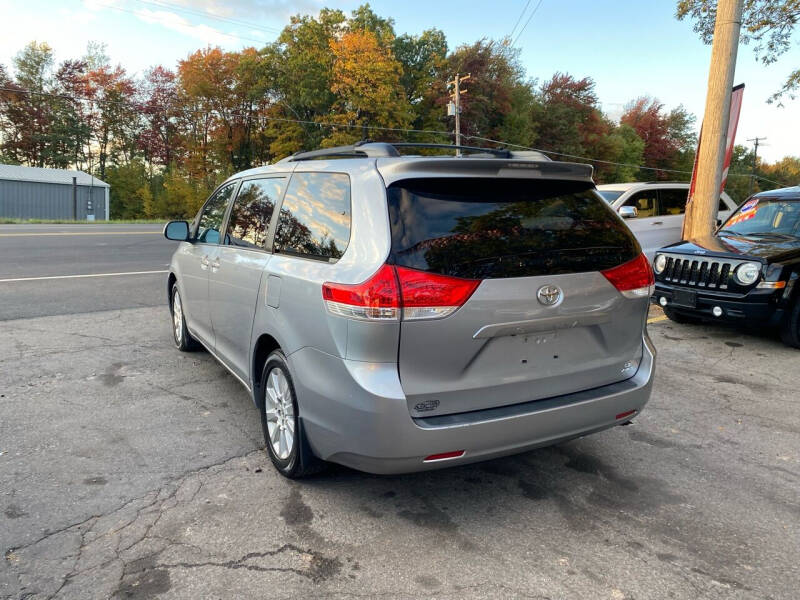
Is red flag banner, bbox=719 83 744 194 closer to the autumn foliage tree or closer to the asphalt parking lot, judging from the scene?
the asphalt parking lot

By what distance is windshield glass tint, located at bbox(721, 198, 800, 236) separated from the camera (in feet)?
24.0

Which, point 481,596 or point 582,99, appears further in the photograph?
point 582,99

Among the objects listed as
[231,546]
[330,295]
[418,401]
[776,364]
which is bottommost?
[231,546]

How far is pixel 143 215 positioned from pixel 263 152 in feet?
40.2

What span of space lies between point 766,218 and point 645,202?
3.38m

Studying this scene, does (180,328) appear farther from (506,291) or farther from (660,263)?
(660,263)

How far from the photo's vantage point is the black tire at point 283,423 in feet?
10.3

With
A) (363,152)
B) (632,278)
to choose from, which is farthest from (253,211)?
(632,278)

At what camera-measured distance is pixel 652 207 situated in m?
11.1

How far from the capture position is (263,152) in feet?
175

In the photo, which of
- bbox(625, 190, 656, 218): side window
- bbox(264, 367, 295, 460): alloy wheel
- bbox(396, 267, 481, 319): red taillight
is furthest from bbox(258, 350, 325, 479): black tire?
bbox(625, 190, 656, 218): side window

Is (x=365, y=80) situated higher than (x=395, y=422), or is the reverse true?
(x=365, y=80)

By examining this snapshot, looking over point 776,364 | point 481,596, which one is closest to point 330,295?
point 481,596

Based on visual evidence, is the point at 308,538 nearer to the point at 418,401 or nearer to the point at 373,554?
the point at 373,554
